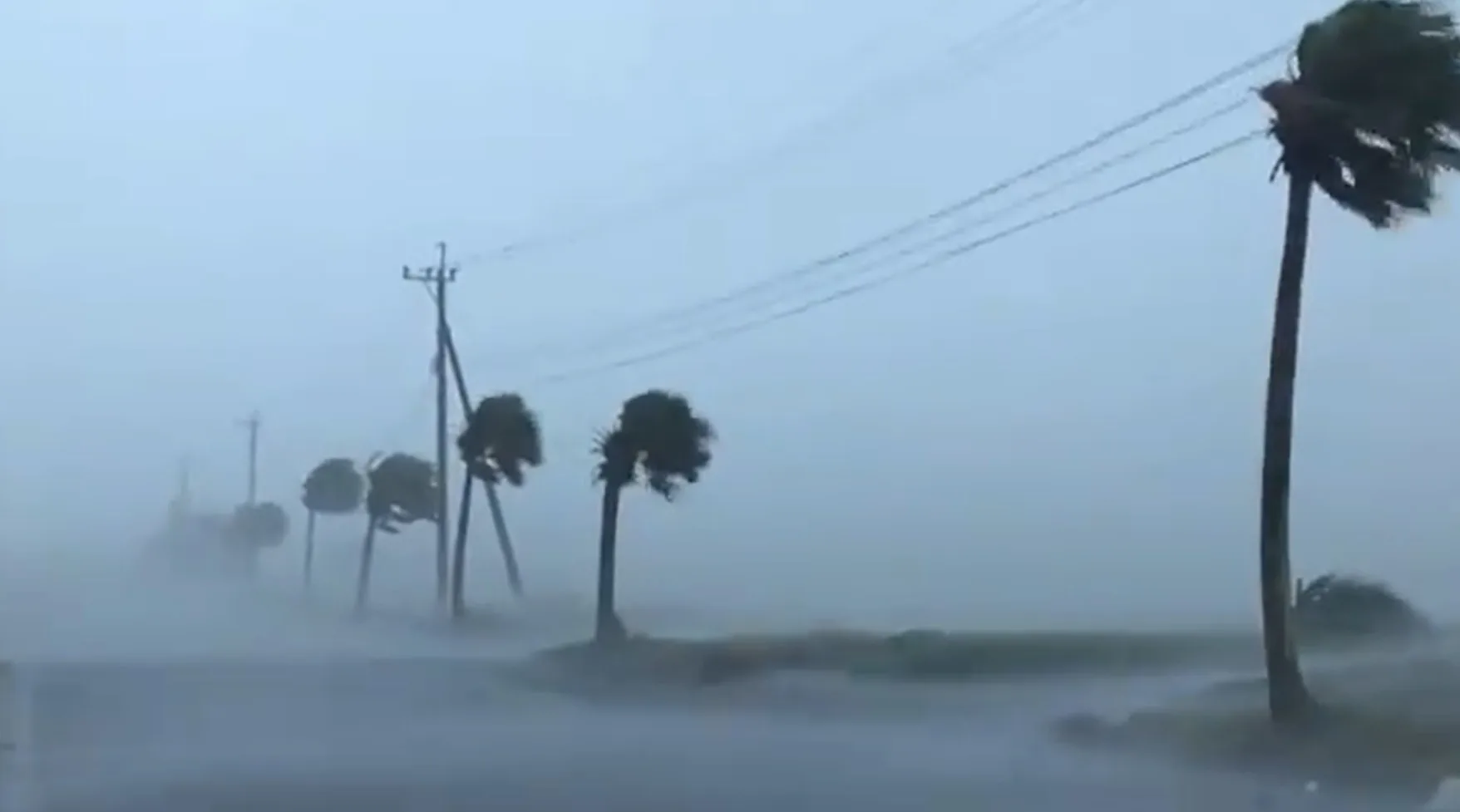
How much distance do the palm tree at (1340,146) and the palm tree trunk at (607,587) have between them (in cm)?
2214

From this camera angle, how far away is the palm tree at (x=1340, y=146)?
2612cm

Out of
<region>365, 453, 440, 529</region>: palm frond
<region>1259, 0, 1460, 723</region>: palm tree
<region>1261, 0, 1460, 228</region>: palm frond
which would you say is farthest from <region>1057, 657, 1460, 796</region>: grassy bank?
<region>365, 453, 440, 529</region>: palm frond

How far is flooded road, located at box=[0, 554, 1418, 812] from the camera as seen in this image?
20.1 m

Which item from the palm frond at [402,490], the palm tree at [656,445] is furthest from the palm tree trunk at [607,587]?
the palm frond at [402,490]

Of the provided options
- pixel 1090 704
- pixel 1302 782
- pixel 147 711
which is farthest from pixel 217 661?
pixel 1302 782

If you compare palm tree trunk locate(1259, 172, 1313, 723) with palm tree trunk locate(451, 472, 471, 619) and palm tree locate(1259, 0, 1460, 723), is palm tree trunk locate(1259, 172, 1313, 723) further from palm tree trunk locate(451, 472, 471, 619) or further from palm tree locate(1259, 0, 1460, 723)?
palm tree trunk locate(451, 472, 471, 619)

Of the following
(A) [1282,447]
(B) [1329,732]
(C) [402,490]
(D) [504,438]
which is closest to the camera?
(B) [1329,732]

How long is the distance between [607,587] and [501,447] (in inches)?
308

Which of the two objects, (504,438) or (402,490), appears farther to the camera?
(402,490)

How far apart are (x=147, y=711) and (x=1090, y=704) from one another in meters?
12.8

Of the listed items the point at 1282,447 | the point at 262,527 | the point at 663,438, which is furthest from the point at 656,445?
the point at 262,527

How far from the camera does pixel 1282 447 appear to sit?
27.9 m

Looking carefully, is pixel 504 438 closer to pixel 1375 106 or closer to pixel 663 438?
pixel 663 438

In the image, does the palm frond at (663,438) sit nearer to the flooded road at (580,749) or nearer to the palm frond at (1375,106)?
the flooded road at (580,749)
